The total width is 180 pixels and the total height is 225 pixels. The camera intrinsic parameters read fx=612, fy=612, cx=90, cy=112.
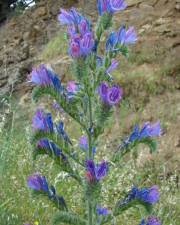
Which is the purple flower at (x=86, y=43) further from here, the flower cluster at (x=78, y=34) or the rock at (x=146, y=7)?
the rock at (x=146, y=7)

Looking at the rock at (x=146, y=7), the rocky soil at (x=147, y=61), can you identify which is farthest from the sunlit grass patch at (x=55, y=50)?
the rock at (x=146, y=7)

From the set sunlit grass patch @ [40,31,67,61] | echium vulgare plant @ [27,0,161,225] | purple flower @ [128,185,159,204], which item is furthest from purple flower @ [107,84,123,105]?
sunlit grass patch @ [40,31,67,61]

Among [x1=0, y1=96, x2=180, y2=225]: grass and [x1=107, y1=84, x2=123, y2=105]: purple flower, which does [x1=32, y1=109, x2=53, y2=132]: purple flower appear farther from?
[x1=0, y1=96, x2=180, y2=225]: grass

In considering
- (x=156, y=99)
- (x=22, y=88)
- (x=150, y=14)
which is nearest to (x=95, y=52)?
(x=156, y=99)

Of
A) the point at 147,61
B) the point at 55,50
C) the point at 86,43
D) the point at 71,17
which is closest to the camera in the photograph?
the point at 86,43

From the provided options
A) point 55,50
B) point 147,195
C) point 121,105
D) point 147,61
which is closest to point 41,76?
point 147,195

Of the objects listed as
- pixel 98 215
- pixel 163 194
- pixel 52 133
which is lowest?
pixel 163 194

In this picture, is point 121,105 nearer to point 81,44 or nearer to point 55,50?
point 55,50

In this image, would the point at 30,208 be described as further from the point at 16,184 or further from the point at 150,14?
the point at 150,14
